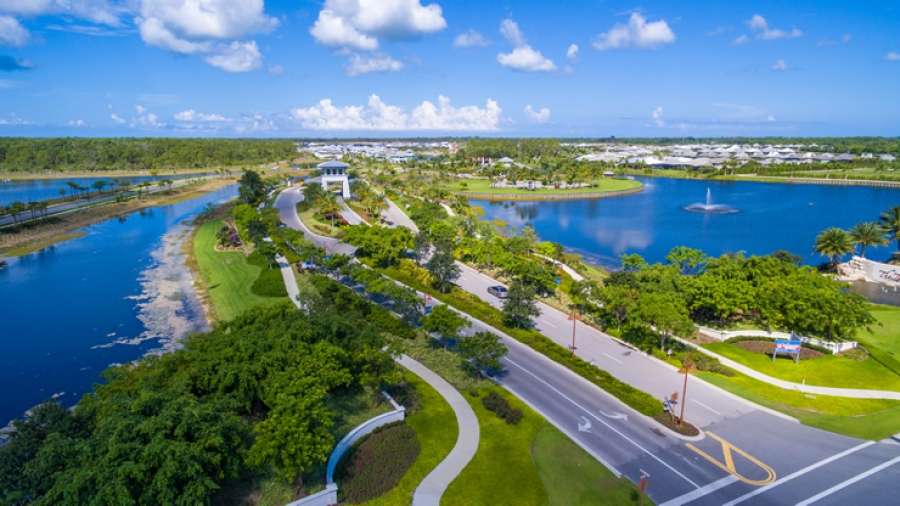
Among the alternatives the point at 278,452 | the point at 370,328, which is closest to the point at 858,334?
the point at 370,328

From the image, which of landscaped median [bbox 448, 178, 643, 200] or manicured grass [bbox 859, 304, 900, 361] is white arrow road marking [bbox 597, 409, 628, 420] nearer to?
manicured grass [bbox 859, 304, 900, 361]

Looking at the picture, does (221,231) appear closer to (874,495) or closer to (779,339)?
(779,339)

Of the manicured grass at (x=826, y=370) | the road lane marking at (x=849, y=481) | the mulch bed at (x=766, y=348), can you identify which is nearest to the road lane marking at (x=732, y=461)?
the road lane marking at (x=849, y=481)

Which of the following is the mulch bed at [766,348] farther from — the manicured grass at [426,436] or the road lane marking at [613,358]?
the manicured grass at [426,436]

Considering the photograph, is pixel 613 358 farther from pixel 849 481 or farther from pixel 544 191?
pixel 544 191

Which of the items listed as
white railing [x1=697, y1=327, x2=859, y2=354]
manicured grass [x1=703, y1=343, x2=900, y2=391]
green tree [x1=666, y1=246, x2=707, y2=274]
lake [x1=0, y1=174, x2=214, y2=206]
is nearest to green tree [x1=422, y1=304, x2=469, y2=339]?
manicured grass [x1=703, y1=343, x2=900, y2=391]

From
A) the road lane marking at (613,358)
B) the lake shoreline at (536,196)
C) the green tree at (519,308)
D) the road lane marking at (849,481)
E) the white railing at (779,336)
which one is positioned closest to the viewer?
the road lane marking at (849,481)
